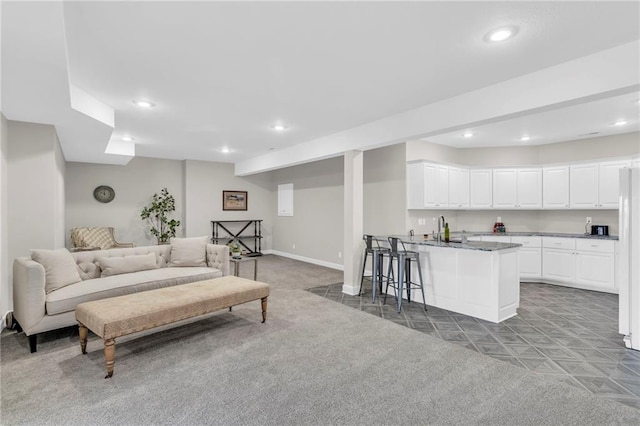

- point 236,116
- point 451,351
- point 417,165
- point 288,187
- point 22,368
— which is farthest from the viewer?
point 288,187

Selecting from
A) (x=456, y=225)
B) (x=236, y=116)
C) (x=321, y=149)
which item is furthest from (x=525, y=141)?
(x=236, y=116)

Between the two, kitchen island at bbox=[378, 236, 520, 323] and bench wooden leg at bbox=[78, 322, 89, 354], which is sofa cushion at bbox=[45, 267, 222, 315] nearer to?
bench wooden leg at bbox=[78, 322, 89, 354]

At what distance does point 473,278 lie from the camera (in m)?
3.99

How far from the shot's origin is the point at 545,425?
6.56ft

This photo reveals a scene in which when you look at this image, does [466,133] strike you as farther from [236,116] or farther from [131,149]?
[131,149]

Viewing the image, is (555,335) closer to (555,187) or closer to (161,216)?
(555,187)

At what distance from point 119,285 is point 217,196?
→ 17.1 ft

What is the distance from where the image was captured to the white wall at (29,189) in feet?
12.3

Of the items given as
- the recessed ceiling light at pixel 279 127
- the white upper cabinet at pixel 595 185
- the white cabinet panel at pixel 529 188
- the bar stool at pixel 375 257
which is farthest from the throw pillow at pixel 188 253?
the white upper cabinet at pixel 595 185

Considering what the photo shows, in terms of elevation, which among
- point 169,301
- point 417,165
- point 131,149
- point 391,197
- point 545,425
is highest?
point 131,149

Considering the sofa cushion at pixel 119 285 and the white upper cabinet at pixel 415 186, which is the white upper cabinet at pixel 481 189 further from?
the sofa cushion at pixel 119 285

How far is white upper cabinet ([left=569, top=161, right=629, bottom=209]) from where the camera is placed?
17.1 feet

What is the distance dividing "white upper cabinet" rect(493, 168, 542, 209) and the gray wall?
235 mm

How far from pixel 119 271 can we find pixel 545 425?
177 inches
